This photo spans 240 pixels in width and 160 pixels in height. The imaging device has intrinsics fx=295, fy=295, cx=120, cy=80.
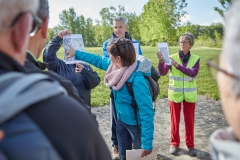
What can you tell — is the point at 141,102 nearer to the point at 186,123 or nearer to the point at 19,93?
the point at 186,123

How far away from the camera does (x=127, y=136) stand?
12.5 feet

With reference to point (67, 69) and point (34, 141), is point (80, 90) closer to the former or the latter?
point (67, 69)

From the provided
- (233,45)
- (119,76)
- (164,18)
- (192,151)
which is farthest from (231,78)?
(164,18)

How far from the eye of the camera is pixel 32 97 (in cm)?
93

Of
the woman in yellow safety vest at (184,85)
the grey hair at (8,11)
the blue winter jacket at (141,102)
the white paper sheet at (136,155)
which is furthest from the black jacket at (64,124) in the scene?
the woman in yellow safety vest at (184,85)

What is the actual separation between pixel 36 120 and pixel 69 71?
3.02 metres

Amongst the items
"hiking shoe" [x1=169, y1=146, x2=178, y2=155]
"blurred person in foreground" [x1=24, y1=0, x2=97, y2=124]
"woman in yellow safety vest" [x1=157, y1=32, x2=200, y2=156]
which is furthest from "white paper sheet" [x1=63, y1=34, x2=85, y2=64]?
"hiking shoe" [x1=169, y1=146, x2=178, y2=155]

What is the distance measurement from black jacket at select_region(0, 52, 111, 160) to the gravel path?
3937mm

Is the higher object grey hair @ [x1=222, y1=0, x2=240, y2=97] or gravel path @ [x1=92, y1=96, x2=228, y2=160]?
grey hair @ [x1=222, y1=0, x2=240, y2=97]

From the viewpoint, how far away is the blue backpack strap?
35.6 inches

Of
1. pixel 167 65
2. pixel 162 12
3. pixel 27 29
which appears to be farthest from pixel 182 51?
pixel 162 12

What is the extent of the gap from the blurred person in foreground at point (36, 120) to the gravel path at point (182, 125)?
3957mm

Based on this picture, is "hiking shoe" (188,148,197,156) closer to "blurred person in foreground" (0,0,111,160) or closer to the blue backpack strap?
"blurred person in foreground" (0,0,111,160)

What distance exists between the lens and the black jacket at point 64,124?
974 mm
